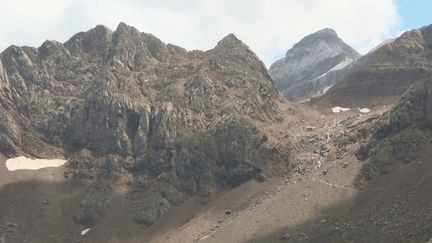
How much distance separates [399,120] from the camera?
161250mm

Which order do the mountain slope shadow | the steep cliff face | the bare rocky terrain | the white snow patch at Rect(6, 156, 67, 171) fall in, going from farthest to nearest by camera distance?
the white snow patch at Rect(6, 156, 67, 171) < the steep cliff face < the bare rocky terrain < the mountain slope shadow

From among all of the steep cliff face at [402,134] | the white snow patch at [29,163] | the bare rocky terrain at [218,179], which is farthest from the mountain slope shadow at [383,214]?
the white snow patch at [29,163]

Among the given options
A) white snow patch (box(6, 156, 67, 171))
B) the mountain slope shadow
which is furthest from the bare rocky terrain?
white snow patch (box(6, 156, 67, 171))

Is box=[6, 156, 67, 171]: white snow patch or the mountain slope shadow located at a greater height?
box=[6, 156, 67, 171]: white snow patch

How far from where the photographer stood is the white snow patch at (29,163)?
18462 cm

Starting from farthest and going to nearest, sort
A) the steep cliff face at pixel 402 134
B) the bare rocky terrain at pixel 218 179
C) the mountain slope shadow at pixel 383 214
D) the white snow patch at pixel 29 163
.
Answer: the white snow patch at pixel 29 163 → the steep cliff face at pixel 402 134 → the bare rocky terrain at pixel 218 179 → the mountain slope shadow at pixel 383 214

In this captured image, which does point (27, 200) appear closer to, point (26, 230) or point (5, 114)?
point (26, 230)

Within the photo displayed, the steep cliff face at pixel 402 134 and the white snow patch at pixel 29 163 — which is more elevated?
the white snow patch at pixel 29 163

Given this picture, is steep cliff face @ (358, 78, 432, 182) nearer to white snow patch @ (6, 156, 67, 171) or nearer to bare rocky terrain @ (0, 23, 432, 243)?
bare rocky terrain @ (0, 23, 432, 243)

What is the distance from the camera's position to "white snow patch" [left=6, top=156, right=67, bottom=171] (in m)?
185

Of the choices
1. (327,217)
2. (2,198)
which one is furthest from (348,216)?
(2,198)

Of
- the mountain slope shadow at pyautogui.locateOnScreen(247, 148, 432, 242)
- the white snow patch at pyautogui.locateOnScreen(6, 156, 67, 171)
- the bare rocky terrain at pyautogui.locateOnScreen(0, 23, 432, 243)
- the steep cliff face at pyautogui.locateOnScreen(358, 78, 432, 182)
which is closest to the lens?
the mountain slope shadow at pyautogui.locateOnScreen(247, 148, 432, 242)

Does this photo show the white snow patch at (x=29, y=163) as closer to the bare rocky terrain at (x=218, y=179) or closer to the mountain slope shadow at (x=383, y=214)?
the bare rocky terrain at (x=218, y=179)

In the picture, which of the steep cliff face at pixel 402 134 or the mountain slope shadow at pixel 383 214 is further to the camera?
the steep cliff face at pixel 402 134
